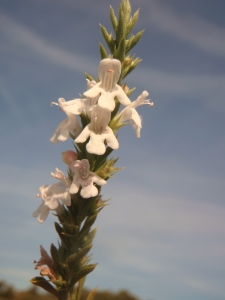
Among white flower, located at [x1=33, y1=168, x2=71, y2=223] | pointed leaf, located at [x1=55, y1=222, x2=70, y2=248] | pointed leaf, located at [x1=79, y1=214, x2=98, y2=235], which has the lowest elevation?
pointed leaf, located at [x1=55, y1=222, x2=70, y2=248]

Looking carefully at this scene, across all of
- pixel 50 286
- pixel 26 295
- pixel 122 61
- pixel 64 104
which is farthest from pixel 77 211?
pixel 26 295

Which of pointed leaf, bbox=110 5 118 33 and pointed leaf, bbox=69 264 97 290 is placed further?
pointed leaf, bbox=110 5 118 33

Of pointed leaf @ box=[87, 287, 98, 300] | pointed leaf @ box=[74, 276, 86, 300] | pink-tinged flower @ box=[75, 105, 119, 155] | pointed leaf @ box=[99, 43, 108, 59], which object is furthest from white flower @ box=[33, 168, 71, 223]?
pointed leaf @ box=[99, 43, 108, 59]

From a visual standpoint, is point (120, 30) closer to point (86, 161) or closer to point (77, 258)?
point (86, 161)

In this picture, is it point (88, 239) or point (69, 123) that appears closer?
point (88, 239)

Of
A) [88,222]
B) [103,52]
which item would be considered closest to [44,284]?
[88,222]

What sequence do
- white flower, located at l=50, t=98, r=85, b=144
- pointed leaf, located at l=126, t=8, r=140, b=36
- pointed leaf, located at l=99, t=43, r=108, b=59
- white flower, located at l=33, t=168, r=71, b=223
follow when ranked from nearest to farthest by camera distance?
white flower, located at l=33, t=168, r=71, b=223 → white flower, located at l=50, t=98, r=85, b=144 → pointed leaf, located at l=99, t=43, r=108, b=59 → pointed leaf, located at l=126, t=8, r=140, b=36

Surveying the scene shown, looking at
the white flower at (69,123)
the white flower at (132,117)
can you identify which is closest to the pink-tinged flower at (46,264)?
the white flower at (69,123)

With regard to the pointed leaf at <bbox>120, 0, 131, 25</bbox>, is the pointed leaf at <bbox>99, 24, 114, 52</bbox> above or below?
below

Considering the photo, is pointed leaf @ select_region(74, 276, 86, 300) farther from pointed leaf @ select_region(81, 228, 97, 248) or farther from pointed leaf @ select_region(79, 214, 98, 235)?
pointed leaf @ select_region(79, 214, 98, 235)
